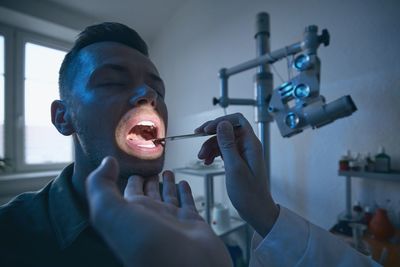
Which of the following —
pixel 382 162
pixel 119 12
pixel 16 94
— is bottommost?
pixel 382 162

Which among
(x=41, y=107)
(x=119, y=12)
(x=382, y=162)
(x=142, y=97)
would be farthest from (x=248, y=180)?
(x=41, y=107)

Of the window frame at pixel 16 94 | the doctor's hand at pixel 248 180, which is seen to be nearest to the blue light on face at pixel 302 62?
the doctor's hand at pixel 248 180

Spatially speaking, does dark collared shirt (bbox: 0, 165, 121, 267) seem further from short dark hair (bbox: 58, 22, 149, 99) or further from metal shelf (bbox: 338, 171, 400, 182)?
metal shelf (bbox: 338, 171, 400, 182)

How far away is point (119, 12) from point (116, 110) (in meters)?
0.37

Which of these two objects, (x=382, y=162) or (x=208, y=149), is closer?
(x=208, y=149)

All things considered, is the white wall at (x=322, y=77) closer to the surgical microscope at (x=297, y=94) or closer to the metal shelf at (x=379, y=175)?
the metal shelf at (x=379, y=175)

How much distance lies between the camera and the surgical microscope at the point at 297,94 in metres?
0.70

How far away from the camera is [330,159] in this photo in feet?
3.72

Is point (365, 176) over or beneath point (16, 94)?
beneath

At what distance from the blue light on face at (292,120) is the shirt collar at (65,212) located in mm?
697

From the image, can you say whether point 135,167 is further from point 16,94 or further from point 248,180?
point 16,94

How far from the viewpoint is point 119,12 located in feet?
2.25

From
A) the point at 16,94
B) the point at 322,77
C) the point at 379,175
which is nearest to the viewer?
the point at 379,175

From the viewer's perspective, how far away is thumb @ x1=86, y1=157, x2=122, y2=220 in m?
0.25
